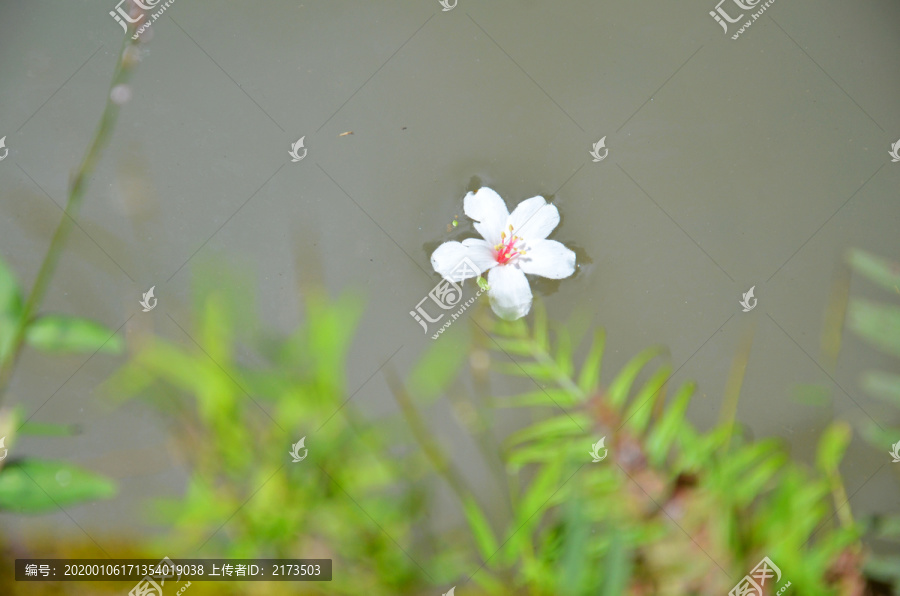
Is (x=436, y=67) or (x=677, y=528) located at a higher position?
(x=436, y=67)

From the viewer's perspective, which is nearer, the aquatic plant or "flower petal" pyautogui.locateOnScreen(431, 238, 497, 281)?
the aquatic plant

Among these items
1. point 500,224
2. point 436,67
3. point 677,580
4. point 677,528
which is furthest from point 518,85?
point 677,580

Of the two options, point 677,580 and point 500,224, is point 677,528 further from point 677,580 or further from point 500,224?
point 500,224

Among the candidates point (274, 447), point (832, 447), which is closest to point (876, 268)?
point (832, 447)

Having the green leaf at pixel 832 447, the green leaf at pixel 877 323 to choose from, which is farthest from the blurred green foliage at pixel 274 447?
the green leaf at pixel 877 323

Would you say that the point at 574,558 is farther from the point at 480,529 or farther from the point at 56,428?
the point at 56,428

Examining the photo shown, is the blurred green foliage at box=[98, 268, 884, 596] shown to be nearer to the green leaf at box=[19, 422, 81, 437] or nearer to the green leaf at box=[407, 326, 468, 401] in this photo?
the green leaf at box=[407, 326, 468, 401]

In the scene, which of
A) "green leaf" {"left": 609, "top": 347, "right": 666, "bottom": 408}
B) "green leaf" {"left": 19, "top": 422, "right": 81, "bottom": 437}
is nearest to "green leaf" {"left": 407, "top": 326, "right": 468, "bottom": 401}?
"green leaf" {"left": 609, "top": 347, "right": 666, "bottom": 408}
